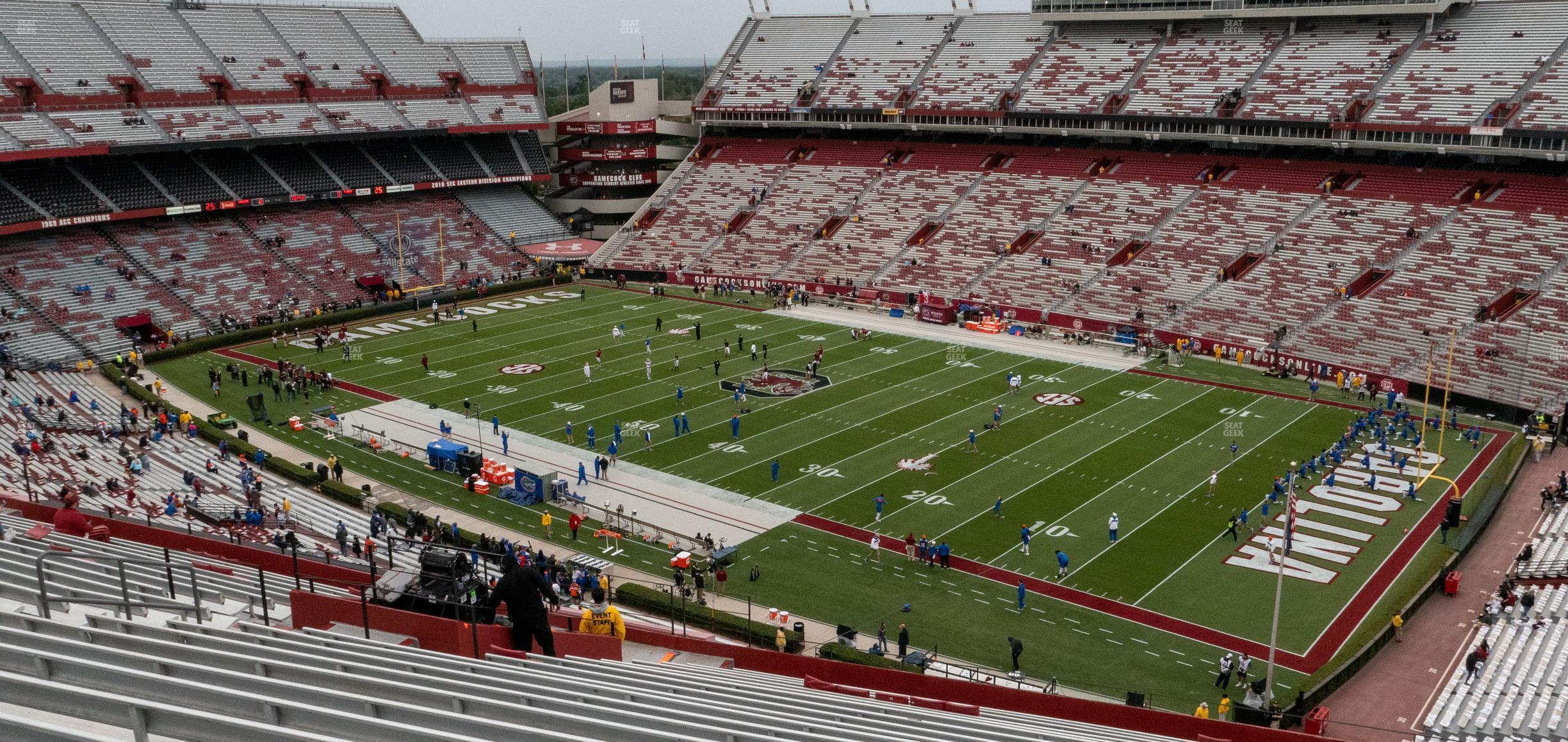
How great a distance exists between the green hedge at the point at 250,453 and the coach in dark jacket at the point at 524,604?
2099 cm

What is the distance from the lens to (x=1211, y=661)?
22.1 m

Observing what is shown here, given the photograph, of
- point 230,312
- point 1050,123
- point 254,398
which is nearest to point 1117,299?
→ point 1050,123

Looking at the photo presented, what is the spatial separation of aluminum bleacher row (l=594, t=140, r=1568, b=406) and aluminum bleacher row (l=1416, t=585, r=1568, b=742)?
1855cm

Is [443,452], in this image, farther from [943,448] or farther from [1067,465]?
[1067,465]

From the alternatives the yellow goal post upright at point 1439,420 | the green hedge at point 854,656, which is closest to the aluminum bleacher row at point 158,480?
the green hedge at point 854,656

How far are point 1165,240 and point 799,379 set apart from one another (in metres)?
21.2

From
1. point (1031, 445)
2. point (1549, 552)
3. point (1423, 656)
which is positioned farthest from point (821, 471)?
point (1549, 552)

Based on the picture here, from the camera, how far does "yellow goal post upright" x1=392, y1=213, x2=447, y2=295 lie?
57500mm

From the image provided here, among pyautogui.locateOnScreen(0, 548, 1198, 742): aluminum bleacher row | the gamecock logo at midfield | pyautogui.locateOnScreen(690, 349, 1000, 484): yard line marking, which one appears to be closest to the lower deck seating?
pyautogui.locateOnScreen(0, 548, 1198, 742): aluminum bleacher row

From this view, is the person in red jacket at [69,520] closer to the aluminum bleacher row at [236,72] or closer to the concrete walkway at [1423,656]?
the concrete walkway at [1423,656]

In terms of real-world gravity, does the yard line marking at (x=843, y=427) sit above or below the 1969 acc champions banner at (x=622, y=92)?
below

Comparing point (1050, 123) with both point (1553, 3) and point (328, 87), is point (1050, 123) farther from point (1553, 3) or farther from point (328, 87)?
point (328, 87)

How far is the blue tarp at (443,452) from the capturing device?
1293 inches

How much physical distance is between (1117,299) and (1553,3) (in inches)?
940
